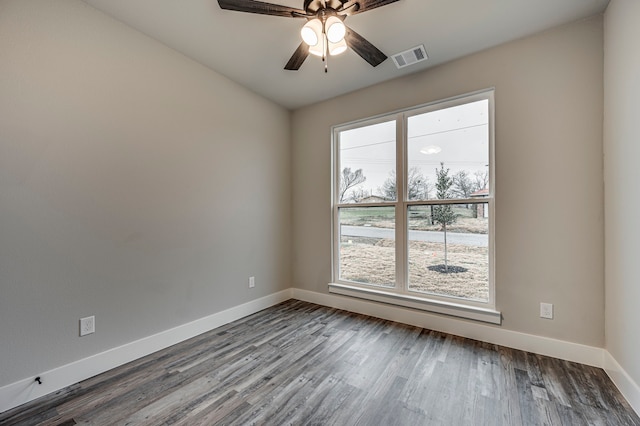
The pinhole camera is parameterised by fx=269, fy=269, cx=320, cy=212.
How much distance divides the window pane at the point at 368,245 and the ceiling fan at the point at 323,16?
70.4 inches

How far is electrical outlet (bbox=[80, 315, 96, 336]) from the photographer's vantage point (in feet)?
6.28

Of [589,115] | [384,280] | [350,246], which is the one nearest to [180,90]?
[350,246]

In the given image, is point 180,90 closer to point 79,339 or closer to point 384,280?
point 79,339

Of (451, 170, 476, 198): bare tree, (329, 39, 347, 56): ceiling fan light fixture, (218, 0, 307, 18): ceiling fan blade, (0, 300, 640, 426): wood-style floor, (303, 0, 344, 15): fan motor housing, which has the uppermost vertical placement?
(303, 0, 344, 15): fan motor housing

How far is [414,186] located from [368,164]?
0.64m

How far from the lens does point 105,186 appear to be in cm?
203

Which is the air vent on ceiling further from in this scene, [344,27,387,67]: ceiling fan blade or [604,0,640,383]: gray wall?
[604,0,640,383]: gray wall

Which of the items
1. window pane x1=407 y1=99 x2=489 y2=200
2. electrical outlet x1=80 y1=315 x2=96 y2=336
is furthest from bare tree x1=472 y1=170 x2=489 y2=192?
electrical outlet x1=80 y1=315 x2=96 y2=336

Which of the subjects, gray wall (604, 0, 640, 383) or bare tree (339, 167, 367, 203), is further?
bare tree (339, 167, 367, 203)

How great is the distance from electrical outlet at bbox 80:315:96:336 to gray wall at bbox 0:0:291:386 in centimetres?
4

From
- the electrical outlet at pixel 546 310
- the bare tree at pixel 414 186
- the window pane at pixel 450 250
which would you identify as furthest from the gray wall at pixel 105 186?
the electrical outlet at pixel 546 310

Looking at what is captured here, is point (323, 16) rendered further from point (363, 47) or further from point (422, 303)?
point (422, 303)

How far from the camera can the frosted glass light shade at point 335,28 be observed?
5.40 feet

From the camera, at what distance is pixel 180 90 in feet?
8.32
